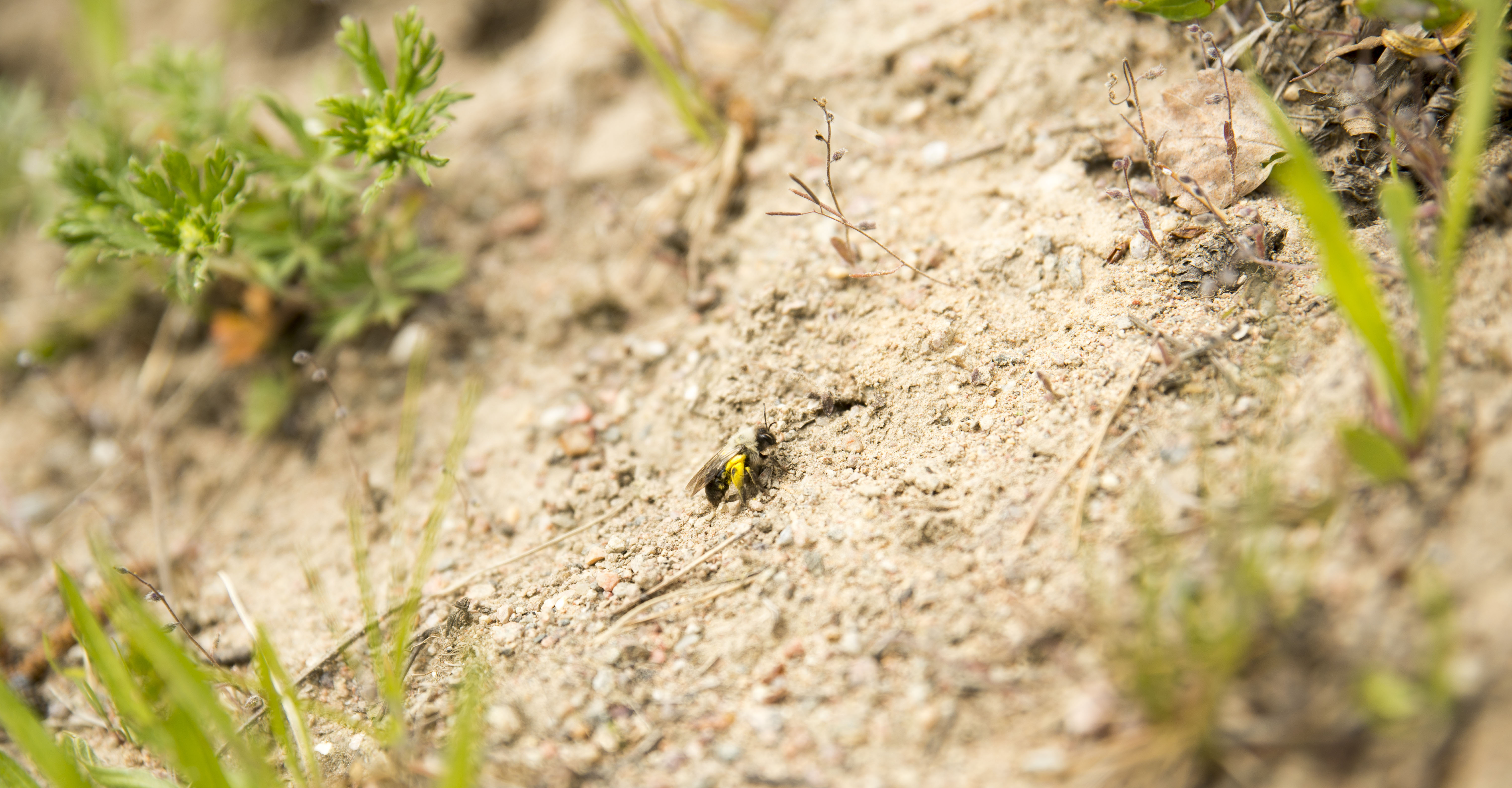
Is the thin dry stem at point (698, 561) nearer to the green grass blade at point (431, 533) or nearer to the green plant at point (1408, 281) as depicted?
the green grass blade at point (431, 533)

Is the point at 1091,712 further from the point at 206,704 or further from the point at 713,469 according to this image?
the point at 206,704

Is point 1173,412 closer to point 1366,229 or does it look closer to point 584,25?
point 1366,229

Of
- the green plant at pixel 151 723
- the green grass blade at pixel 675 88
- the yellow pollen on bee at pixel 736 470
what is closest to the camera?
the green plant at pixel 151 723

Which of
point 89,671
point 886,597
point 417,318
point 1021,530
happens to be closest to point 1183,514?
point 1021,530

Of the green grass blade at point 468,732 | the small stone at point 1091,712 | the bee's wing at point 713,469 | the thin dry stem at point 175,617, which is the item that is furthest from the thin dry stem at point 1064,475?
the thin dry stem at point 175,617

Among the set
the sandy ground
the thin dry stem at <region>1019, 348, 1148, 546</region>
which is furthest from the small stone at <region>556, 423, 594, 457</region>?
the thin dry stem at <region>1019, 348, 1148, 546</region>

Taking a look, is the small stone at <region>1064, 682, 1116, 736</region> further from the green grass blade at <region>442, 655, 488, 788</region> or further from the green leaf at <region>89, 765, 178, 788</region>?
the green leaf at <region>89, 765, 178, 788</region>

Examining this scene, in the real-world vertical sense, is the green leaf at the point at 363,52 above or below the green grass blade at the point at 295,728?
above

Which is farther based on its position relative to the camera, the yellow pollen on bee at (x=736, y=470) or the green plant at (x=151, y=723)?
the yellow pollen on bee at (x=736, y=470)

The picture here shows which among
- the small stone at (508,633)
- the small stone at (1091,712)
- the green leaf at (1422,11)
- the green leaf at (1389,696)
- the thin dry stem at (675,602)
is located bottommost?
the green leaf at (1389,696)
